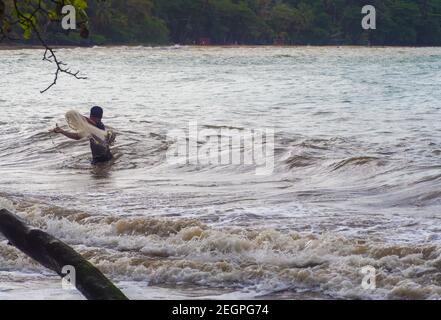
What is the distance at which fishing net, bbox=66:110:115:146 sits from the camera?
15844mm

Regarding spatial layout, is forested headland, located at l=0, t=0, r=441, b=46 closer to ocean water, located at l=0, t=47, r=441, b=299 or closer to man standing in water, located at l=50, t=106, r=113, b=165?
ocean water, located at l=0, t=47, r=441, b=299

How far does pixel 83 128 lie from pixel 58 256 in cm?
1094

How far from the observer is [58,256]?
17.1ft

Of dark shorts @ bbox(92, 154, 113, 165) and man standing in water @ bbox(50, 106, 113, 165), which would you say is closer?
man standing in water @ bbox(50, 106, 113, 165)

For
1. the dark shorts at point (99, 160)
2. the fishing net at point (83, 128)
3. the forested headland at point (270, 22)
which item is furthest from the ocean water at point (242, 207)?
the forested headland at point (270, 22)

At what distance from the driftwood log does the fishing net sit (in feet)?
33.9

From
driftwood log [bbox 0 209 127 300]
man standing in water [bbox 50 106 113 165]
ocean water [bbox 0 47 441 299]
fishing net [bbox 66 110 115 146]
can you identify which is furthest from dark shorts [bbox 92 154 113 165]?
driftwood log [bbox 0 209 127 300]

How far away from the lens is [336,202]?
→ 12.6 meters

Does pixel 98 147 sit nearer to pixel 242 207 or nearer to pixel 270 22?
pixel 242 207

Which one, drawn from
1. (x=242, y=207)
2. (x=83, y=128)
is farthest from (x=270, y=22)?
(x=242, y=207)

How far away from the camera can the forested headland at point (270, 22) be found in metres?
143

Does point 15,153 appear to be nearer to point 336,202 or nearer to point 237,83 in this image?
point 336,202

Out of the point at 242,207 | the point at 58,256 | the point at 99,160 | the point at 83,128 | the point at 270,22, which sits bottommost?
the point at 99,160
